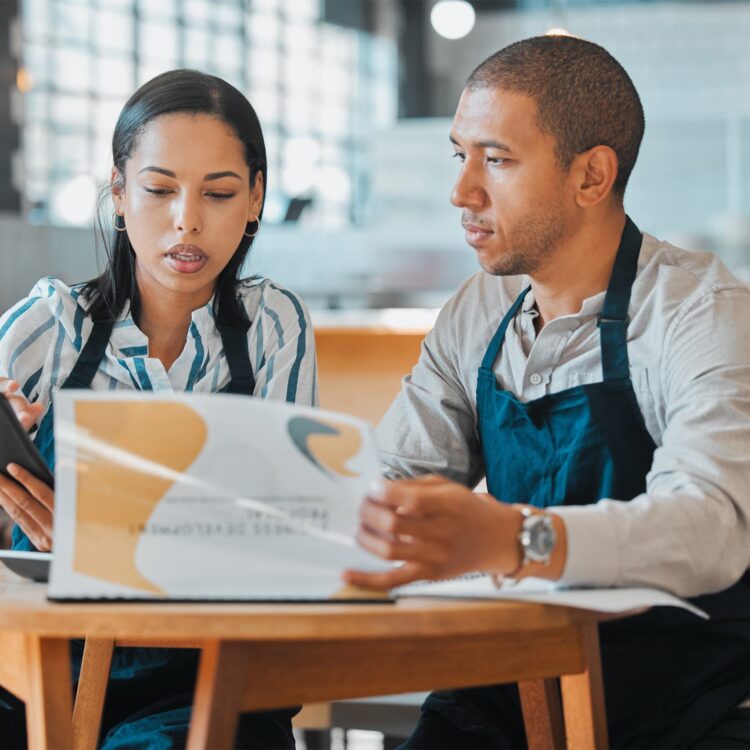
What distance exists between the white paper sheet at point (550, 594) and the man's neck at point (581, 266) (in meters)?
0.50

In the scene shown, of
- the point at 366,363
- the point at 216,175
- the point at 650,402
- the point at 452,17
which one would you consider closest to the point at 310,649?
the point at 650,402

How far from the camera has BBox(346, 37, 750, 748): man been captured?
1.38 m

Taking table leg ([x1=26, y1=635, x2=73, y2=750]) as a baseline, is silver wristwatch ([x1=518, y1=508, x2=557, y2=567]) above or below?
above

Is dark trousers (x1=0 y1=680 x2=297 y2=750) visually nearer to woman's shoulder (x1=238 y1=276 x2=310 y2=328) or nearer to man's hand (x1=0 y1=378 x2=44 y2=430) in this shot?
man's hand (x1=0 y1=378 x2=44 y2=430)

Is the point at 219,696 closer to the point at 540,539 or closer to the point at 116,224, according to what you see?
the point at 540,539

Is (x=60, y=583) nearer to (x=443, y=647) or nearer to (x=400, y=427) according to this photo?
(x=443, y=647)

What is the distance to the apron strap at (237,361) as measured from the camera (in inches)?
68.4

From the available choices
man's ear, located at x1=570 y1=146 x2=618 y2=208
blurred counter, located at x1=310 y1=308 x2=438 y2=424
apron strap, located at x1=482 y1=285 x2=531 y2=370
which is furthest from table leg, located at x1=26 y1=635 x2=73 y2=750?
blurred counter, located at x1=310 y1=308 x2=438 y2=424

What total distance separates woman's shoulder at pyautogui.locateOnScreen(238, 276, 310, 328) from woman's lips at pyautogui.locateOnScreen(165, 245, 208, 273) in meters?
0.13

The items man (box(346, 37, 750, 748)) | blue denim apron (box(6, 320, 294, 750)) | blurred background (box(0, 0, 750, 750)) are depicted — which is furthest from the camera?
blurred background (box(0, 0, 750, 750))

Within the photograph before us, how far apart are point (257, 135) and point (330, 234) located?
5.95m

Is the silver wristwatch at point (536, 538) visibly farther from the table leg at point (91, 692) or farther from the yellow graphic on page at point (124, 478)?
the table leg at point (91, 692)

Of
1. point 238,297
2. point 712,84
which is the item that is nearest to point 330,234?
point 712,84

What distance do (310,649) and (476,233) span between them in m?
0.69
